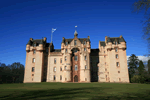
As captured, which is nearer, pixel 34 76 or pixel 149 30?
pixel 149 30

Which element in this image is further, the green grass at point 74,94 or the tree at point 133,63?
the tree at point 133,63

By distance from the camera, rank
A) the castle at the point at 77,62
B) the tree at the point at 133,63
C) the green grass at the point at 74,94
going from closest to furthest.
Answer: the green grass at the point at 74,94, the castle at the point at 77,62, the tree at the point at 133,63

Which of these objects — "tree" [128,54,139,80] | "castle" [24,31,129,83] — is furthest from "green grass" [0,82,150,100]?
"tree" [128,54,139,80]

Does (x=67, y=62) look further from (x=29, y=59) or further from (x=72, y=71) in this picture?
(x=29, y=59)

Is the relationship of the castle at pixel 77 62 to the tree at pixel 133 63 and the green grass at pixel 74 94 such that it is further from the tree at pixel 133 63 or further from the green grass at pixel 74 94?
the green grass at pixel 74 94

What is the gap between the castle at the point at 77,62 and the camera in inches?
2068

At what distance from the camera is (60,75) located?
5719 cm

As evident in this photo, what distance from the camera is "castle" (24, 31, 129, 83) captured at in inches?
2068

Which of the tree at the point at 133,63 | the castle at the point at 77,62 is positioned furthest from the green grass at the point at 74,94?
the tree at the point at 133,63

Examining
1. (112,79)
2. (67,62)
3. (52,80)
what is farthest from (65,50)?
(112,79)

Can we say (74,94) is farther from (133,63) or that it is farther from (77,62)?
(133,63)

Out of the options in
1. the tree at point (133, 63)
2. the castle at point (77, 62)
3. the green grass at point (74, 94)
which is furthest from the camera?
the tree at point (133, 63)

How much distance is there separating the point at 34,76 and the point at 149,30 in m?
53.7

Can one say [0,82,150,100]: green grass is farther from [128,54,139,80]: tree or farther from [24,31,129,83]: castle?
[128,54,139,80]: tree
